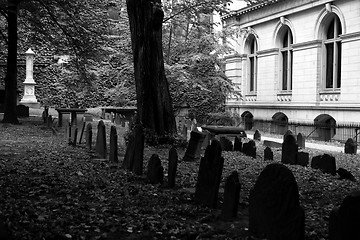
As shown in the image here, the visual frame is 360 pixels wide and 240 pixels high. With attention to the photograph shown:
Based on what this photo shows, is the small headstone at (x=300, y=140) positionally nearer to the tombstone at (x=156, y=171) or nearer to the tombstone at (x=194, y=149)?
the tombstone at (x=194, y=149)

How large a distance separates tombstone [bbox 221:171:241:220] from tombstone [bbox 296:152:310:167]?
18.3ft

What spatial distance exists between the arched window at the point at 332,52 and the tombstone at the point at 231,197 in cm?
1900

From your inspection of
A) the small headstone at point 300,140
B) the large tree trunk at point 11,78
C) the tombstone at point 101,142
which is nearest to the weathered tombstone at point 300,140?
the small headstone at point 300,140

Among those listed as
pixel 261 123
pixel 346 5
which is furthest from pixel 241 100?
pixel 346 5

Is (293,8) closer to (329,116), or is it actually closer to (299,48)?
(299,48)

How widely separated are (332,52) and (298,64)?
2028 millimetres

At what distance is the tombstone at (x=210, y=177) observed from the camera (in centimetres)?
574

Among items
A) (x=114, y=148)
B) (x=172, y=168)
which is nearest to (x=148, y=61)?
(x=114, y=148)

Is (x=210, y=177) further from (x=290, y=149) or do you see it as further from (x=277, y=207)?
(x=290, y=149)

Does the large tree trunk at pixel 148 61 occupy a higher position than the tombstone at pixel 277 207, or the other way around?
the large tree trunk at pixel 148 61

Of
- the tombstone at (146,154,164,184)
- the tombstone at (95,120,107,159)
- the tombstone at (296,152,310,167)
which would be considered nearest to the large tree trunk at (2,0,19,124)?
the tombstone at (95,120,107,159)

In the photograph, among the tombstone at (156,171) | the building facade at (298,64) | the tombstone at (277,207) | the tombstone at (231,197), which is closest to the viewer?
the tombstone at (277,207)

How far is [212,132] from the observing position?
15.0m

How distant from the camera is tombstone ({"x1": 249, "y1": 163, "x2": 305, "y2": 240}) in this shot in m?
4.11
